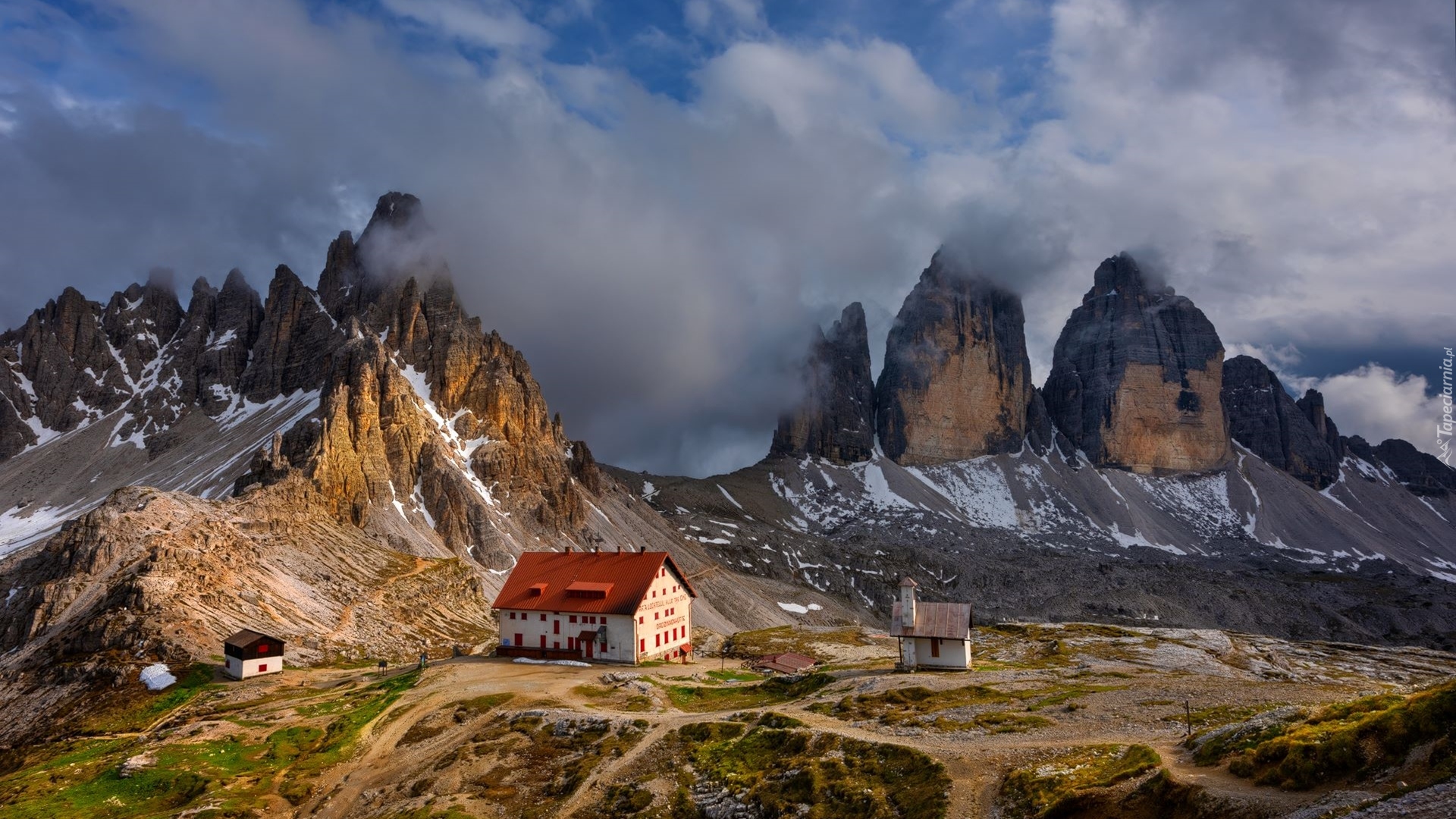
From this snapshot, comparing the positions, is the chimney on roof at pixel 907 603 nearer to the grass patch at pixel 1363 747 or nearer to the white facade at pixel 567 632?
the white facade at pixel 567 632

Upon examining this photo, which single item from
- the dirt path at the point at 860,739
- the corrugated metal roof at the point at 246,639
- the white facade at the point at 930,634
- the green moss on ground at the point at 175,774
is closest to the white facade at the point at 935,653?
the white facade at the point at 930,634

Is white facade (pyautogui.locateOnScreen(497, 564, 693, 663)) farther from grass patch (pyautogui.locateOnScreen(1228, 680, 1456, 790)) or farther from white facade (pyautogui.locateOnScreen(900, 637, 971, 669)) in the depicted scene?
grass patch (pyautogui.locateOnScreen(1228, 680, 1456, 790))

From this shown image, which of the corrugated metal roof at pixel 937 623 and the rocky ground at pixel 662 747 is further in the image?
the corrugated metal roof at pixel 937 623

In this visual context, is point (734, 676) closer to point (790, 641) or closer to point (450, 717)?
point (450, 717)

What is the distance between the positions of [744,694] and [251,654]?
129 ft

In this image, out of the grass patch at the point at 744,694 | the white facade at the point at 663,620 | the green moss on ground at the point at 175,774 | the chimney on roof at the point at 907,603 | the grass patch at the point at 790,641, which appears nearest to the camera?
the green moss on ground at the point at 175,774

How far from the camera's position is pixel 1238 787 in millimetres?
23125

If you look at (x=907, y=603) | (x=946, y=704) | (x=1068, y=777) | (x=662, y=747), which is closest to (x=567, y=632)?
(x=907, y=603)

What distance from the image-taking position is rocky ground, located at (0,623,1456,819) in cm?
2978

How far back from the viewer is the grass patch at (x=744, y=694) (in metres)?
54.4

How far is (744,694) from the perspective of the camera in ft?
194

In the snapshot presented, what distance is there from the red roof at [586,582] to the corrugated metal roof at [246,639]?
60.5 feet

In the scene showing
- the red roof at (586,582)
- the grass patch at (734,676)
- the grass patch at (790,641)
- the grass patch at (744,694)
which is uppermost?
the red roof at (586,582)

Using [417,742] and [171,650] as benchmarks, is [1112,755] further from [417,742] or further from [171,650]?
[171,650]
